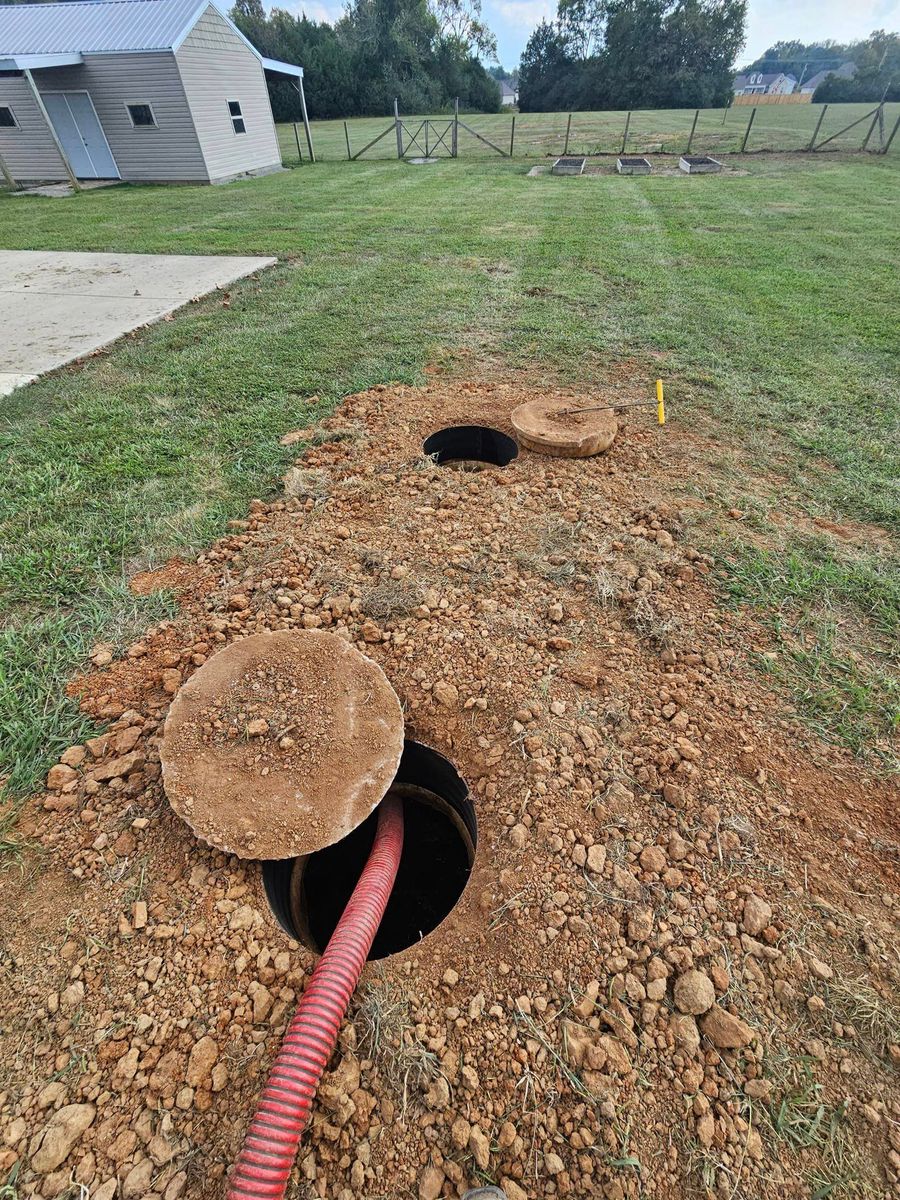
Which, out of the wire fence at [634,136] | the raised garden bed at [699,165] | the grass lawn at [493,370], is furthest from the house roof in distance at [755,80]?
the grass lawn at [493,370]

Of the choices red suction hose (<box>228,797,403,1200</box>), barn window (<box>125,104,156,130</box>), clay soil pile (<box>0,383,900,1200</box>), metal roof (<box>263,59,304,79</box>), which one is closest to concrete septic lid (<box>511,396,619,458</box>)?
clay soil pile (<box>0,383,900,1200</box>)

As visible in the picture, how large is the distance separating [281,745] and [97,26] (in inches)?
740

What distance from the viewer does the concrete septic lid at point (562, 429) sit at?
382 centimetres

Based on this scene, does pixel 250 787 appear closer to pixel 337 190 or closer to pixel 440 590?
pixel 440 590

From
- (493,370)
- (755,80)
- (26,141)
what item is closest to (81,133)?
(26,141)

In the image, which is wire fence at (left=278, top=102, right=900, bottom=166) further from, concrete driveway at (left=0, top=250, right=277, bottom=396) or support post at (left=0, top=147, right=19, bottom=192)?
concrete driveway at (left=0, top=250, right=277, bottom=396)

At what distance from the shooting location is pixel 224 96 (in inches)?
547

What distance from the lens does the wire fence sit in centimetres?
1625

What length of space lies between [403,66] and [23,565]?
44.1 metres

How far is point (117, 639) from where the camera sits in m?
2.66

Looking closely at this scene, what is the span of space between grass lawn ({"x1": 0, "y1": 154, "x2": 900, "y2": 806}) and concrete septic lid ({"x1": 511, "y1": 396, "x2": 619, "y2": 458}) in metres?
0.63

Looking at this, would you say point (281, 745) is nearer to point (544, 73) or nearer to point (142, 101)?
point (142, 101)

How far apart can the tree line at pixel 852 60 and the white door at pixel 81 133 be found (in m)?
30.7

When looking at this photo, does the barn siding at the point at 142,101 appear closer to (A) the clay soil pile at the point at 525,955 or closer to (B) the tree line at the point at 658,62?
(A) the clay soil pile at the point at 525,955
